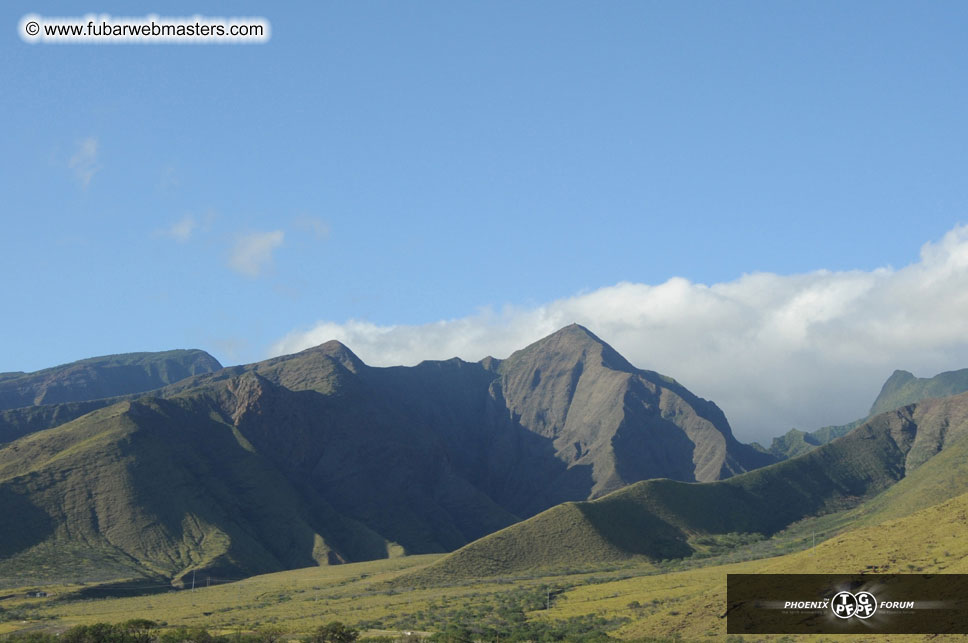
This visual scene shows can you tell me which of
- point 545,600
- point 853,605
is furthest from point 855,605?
point 545,600

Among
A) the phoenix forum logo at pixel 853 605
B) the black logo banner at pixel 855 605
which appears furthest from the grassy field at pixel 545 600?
the phoenix forum logo at pixel 853 605

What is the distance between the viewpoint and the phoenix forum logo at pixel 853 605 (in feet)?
304

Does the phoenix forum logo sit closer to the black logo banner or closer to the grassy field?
the black logo banner

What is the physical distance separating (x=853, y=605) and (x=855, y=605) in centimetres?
21

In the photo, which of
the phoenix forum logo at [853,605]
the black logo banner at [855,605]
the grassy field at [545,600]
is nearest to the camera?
the black logo banner at [855,605]

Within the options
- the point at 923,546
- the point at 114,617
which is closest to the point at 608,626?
the point at 923,546

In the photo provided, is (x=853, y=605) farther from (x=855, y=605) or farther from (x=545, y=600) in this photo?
(x=545, y=600)

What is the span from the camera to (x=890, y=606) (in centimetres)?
9200

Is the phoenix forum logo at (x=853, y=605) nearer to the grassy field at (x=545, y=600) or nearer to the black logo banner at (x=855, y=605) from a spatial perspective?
the black logo banner at (x=855, y=605)

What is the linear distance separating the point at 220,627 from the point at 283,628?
1181cm

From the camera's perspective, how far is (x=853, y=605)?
92938mm

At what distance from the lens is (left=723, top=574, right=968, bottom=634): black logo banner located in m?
89.0

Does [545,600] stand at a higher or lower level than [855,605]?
lower

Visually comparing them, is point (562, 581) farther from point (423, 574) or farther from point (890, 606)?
point (890, 606)
